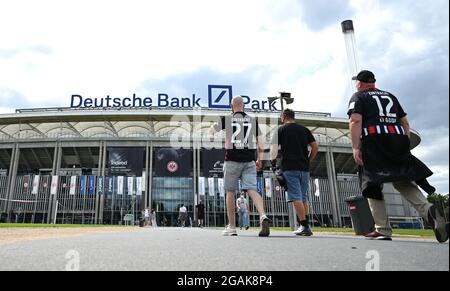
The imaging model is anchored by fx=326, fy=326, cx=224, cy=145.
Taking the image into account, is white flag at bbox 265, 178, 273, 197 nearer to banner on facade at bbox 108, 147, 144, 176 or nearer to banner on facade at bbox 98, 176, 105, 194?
banner on facade at bbox 108, 147, 144, 176

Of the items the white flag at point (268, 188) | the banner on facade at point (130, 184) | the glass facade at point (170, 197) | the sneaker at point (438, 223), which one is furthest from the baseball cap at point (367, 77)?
the glass facade at point (170, 197)

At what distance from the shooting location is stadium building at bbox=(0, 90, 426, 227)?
33.1 m

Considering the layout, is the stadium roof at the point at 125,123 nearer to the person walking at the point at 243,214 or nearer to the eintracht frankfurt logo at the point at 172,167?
the eintracht frankfurt logo at the point at 172,167

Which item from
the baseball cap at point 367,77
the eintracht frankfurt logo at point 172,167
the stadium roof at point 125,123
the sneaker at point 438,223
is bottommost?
the sneaker at point 438,223

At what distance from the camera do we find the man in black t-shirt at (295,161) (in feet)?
16.0

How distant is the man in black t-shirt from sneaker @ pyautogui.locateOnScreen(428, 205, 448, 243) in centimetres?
209

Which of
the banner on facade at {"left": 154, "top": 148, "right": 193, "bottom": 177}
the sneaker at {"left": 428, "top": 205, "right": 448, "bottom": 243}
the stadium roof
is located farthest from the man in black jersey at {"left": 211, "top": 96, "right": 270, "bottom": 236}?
the stadium roof

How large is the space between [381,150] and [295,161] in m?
1.82

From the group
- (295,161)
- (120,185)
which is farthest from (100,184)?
(295,161)

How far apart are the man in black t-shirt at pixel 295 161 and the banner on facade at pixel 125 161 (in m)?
28.0

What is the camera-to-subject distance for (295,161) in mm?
4984
